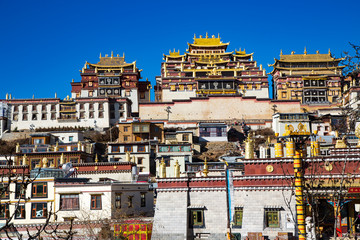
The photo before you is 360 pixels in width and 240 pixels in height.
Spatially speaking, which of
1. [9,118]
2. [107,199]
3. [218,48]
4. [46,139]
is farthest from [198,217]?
[218,48]

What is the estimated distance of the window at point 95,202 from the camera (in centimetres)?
3806

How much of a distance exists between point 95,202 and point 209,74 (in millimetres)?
75471

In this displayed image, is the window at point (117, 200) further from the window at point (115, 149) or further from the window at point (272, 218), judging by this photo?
the window at point (115, 149)

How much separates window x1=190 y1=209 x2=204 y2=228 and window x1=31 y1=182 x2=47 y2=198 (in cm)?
1233

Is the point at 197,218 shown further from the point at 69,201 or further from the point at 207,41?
the point at 207,41

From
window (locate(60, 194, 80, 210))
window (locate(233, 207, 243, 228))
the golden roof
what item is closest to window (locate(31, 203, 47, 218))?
window (locate(60, 194, 80, 210))

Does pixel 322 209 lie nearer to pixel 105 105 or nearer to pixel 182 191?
pixel 182 191

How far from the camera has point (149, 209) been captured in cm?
4259

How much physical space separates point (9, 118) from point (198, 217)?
2813 inches

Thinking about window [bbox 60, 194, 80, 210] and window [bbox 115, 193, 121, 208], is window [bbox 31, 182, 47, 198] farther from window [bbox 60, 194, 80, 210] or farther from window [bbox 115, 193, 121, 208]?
window [bbox 115, 193, 121, 208]

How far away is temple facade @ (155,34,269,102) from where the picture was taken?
10638 cm

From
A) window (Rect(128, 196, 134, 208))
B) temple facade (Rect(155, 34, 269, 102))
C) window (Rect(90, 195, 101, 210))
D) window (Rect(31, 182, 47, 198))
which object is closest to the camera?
window (Rect(90, 195, 101, 210))

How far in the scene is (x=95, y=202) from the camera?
38.2 m

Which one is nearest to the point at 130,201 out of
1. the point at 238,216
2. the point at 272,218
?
the point at 238,216
